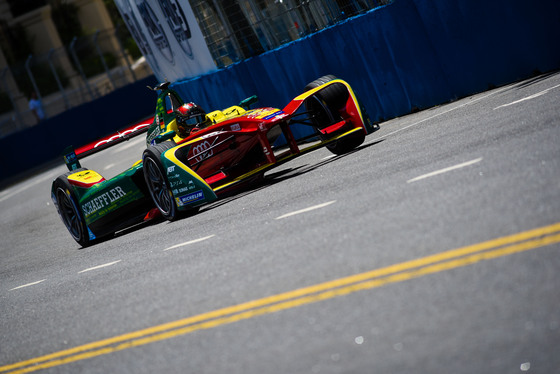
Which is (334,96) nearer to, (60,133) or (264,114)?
(264,114)

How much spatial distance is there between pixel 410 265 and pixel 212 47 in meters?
11.9

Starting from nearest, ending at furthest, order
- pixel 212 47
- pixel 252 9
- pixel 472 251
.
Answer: pixel 472 251 → pixel 252 9 → pixel 212 47

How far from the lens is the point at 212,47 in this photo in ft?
54.8

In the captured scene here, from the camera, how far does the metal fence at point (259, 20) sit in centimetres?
1415

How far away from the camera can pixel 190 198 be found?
406 inches

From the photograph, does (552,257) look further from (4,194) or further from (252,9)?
(4,194)

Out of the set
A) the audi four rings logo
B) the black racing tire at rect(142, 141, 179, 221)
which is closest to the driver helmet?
the black racing tire at rect(142, 141, 179, 221)

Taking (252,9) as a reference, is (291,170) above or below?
below

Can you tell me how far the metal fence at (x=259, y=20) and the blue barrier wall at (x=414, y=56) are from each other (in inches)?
9.9

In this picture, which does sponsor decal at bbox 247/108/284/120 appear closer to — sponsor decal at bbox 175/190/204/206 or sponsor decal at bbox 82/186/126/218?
sponsor decal at bbox 175/190/204/206

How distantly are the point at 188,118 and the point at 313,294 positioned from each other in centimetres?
626

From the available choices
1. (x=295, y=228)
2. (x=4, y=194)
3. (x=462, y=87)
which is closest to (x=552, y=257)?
(x=295, y=228)

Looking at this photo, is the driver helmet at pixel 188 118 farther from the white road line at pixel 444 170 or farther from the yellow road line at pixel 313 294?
the yellow road line at pixel 313 294

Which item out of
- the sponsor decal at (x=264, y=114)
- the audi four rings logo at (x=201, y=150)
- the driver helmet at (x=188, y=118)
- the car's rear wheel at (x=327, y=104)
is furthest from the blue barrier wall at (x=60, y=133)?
the sponsor decal at (x=264, y=114)
